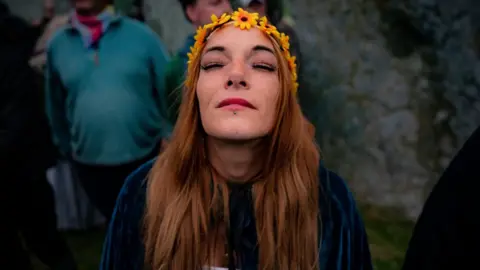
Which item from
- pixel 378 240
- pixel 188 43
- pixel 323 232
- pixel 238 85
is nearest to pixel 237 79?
pixel 238 85

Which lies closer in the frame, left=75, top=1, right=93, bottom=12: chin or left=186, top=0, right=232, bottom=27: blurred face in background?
left=186, top=0, right=232, bottom=27: blurred face in background

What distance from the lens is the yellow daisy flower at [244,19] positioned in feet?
4.20

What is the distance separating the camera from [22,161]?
7.20 ft

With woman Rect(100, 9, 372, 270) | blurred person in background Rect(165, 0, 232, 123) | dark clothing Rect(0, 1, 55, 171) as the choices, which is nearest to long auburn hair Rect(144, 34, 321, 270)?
woman Rect(100, 9, 372, 270)

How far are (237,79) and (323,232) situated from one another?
35 centimetres

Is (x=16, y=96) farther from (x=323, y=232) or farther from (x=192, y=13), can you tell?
(x=323, y=232)

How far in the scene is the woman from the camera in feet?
4.09

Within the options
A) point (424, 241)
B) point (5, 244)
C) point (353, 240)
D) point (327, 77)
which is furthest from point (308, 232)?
point (327, 77)

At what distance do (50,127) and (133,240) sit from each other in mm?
1374

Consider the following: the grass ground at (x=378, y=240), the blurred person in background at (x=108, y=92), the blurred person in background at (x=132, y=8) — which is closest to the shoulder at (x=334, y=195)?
the blurred person in background at (x=108, y=92)

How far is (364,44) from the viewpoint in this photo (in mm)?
3238

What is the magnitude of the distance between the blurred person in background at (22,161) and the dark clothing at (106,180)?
146 millimetres

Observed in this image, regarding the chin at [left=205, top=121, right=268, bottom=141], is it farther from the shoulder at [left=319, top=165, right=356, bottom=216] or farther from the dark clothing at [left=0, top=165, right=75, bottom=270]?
the dark clothing at [left=0, top=165, right=75, bottom=270]

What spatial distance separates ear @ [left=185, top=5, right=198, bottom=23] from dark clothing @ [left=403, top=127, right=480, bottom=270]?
1.28m
